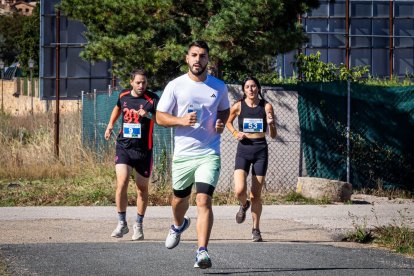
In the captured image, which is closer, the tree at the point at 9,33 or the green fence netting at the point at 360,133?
the green fence netting at the point at 360,133

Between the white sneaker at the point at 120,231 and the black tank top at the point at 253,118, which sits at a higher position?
the black tank top at the point at 253,118

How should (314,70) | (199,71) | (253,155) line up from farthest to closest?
1. (314,70)
2. (253,155)
3. (199,71)

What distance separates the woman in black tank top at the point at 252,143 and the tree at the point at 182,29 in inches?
193

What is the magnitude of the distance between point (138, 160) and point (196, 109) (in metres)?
2.68

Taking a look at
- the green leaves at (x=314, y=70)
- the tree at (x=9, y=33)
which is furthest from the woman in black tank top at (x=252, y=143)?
the tree at (x=9, y=33)

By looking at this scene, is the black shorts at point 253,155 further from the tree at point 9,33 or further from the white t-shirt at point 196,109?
the tree at point 9,33

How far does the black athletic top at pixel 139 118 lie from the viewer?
11.9m

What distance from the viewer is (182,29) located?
1905cm

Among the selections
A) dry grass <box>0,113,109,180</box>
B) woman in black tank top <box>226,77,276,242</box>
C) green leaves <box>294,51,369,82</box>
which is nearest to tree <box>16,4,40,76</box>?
dry grass <box>0,113,109,180</box>

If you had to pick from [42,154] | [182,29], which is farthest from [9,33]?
[182,29]

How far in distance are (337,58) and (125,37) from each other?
1746 centimetres

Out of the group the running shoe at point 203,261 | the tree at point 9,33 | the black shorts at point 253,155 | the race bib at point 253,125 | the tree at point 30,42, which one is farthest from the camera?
the tree at point 9,33

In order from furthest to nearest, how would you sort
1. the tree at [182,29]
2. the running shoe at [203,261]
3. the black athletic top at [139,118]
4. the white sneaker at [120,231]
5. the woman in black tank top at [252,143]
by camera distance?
the tree at [182,29] < the woman in black tank top at [252,143] < the black athletic top at [139,118] < the white sneaker at [120,231] < the running shoe at [203,261]

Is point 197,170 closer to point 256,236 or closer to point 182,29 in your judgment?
point 256,236
